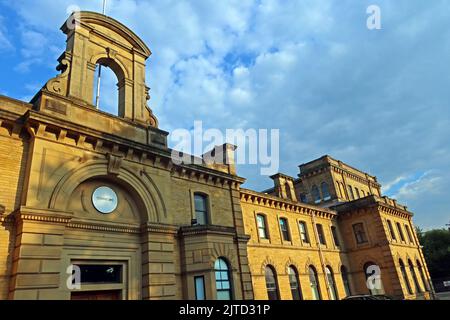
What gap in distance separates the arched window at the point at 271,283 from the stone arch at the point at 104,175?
37.1 ft

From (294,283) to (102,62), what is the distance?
19444 millimetres

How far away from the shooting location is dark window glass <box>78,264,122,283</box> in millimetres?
11617

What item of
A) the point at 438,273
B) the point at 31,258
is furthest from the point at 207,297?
the point at 438,273

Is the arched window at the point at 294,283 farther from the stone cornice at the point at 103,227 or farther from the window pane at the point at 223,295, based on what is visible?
the stone cornice at the point at 103,227

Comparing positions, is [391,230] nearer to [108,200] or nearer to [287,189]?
[287,189]

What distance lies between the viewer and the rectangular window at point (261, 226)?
23.8 metres

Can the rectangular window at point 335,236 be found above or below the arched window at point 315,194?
below

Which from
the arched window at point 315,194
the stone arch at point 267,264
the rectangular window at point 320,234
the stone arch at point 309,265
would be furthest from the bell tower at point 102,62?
the arched window at point 315,194

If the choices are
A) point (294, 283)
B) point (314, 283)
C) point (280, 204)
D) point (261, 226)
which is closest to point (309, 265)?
point (314, 283)

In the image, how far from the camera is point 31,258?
9.93m

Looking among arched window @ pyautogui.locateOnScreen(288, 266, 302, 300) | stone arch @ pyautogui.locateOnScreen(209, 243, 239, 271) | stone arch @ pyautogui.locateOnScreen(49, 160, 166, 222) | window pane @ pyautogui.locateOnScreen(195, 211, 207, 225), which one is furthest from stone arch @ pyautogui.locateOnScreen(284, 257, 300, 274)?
stone arch @ pyautogui.locateOnScreen(49, 160, 166, 222)

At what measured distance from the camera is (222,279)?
1519 centimetres

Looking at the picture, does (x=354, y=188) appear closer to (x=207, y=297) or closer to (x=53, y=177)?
(x=207, y=297)

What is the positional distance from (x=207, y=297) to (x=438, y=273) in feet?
169
